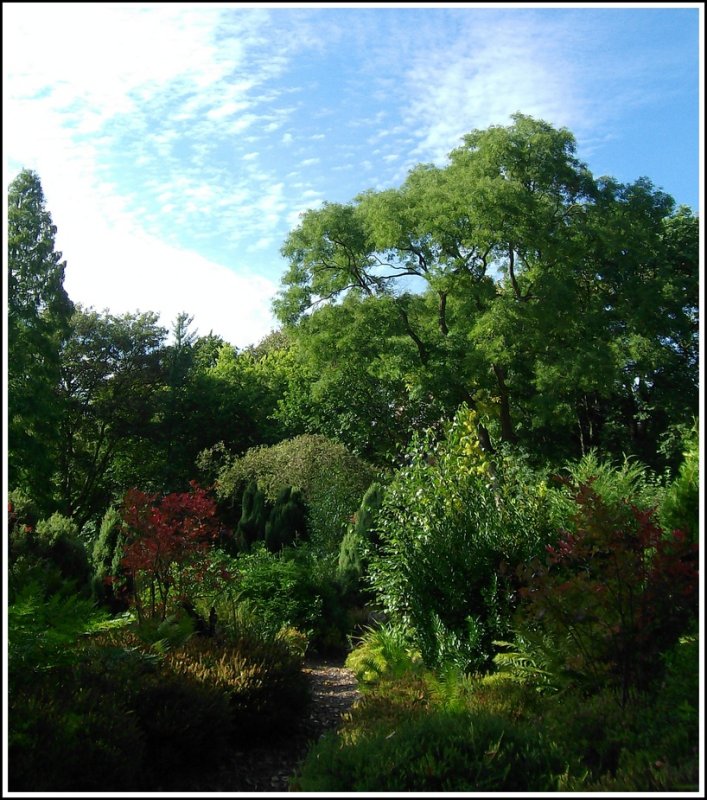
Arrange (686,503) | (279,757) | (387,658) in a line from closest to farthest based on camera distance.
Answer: (279,757)
(686,503)
(387,658)

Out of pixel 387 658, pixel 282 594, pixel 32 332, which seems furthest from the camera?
pixel 32 332

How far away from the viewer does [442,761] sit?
3682 millimetres

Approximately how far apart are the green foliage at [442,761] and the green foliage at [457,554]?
211 cm

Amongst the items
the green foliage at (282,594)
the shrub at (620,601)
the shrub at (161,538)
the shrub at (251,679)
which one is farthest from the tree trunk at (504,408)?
the shrub at (620,601)

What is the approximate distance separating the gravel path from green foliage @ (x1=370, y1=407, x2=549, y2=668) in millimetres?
931

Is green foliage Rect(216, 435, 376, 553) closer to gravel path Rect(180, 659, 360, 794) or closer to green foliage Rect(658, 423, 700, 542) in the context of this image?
gravel path Rect(180, 659, 360, 794)

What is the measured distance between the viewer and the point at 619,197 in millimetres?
18578

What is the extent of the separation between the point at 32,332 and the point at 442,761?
14.4 metres

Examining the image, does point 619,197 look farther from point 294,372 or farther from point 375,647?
point 375,647

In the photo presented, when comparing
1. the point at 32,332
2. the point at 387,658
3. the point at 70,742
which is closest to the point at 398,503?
the point at 387,658

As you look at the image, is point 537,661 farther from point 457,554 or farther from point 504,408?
point 504,408

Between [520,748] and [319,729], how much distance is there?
2.40 metres

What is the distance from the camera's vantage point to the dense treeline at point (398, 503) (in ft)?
14.1

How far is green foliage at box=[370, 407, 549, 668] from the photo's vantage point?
6.31 meters
